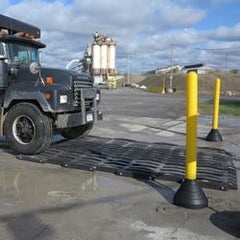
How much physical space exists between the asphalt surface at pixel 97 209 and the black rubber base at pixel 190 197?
0.08 meters

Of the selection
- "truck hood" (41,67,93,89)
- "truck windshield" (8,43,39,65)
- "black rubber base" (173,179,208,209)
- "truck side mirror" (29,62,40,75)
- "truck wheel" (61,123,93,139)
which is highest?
"truck windshield" (8,43,39,65)

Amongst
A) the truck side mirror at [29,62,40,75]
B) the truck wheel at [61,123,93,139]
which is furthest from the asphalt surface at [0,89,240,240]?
the truck wheel at [61,123,93,139]

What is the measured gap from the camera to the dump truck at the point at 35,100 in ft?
24.5

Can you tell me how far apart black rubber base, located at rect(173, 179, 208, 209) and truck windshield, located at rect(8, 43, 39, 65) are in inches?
193

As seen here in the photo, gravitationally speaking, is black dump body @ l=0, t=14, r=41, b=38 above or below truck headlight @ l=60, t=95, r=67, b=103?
above

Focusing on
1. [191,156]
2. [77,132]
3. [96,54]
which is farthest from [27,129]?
[96,54]

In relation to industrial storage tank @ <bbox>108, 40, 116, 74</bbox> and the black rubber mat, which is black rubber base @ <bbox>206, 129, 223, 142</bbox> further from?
industrial storage tank @ <bbox>108, 40, 116, 74</bbox>

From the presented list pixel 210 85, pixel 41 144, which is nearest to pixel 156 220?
pixel 41 144

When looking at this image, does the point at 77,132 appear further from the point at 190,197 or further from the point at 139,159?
the point at 190,197

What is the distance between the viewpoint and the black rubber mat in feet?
20.5

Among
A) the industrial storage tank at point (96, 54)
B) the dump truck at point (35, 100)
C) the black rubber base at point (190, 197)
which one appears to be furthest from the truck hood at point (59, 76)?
the industrial storage tank at point (96, 54)

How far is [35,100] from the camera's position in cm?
755

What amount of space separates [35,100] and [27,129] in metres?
0.60

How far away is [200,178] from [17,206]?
9.28 ft
